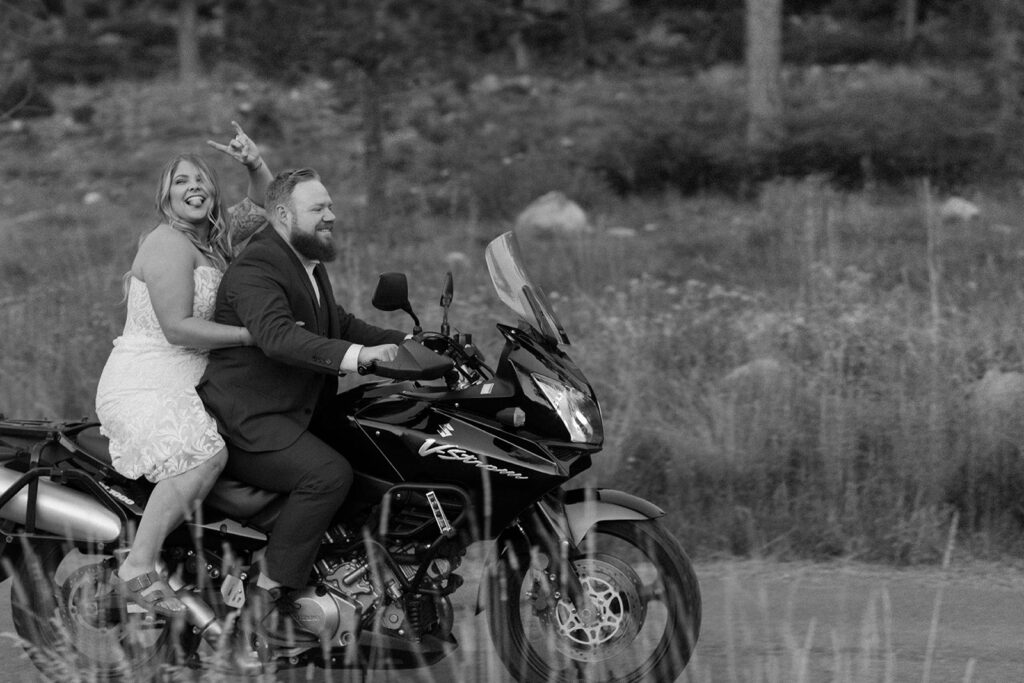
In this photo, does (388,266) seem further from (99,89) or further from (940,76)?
(99,89)

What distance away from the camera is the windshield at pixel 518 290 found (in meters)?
4.23

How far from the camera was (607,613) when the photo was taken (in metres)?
4.27

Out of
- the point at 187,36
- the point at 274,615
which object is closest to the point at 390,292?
the point at 274,615

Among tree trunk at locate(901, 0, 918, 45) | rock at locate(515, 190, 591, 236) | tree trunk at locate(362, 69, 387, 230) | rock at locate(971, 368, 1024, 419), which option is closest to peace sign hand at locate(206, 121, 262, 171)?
rock at locate(971, 368, 1024, 419)

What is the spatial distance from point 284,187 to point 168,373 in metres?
0.67

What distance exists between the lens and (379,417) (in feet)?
13.9

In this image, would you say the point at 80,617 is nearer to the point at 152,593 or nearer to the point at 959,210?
the point at 152,593

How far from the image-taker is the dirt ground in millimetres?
4586

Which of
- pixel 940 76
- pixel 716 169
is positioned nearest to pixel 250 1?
pixel 716 169

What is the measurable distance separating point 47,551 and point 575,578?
1.65 m

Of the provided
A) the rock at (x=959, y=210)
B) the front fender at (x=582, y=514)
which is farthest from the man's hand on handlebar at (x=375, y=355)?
→ the rock at (x=959, y=210)

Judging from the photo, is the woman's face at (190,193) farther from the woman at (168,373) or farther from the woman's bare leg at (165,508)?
the woman's bare leg at (165,508)

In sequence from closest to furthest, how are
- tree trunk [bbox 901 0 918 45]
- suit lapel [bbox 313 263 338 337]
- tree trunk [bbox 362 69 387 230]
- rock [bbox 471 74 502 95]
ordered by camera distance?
suit lapel [bbox 313 263 338 337]
tree trunk [bbox 362 69 387 230]
rock [bbox 471 74 502 95]
tree trunk [bbox 901 0 918 45]

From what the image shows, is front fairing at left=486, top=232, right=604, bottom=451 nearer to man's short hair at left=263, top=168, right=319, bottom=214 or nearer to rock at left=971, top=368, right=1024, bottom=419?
man's short hair at left=263, top=168, right=319, bottom=214
